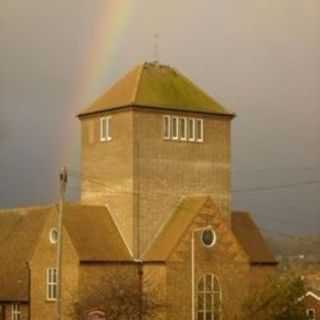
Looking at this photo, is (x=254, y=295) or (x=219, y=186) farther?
(x=219, y=186)

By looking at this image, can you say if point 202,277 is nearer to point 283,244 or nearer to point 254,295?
point 254,295

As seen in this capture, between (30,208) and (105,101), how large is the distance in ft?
48.6

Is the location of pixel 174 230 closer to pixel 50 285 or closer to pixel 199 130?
pixel 199 130

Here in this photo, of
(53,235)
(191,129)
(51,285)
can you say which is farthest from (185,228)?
(51,285)

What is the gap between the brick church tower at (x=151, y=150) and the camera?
215 feet

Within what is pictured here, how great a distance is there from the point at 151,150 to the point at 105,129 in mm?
3988

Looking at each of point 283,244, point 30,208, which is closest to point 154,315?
point 30,208

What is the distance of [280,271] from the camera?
71375 mm

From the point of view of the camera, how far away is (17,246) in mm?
75500

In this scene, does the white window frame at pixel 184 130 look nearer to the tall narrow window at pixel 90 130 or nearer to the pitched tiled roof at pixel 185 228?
the pitched tiled roof at pixel 185 228

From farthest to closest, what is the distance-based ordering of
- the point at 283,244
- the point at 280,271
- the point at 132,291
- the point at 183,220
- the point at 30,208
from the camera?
the point at 283,244, the point at 30,208, the point at 280,271, the point at 183,220, the point at 132,291

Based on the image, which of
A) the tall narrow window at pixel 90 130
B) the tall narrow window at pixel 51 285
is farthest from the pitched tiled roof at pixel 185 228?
the tall narrow window at pixel 90 130

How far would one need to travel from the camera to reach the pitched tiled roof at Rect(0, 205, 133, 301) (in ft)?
208

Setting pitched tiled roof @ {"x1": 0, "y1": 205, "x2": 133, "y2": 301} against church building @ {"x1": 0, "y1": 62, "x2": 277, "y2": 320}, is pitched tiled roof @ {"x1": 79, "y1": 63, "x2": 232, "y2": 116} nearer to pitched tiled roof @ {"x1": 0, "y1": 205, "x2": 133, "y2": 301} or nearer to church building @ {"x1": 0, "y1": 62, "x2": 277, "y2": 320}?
church building @ {"x1": 0, "y1": 62, "x2": 277, "y2": 320}
